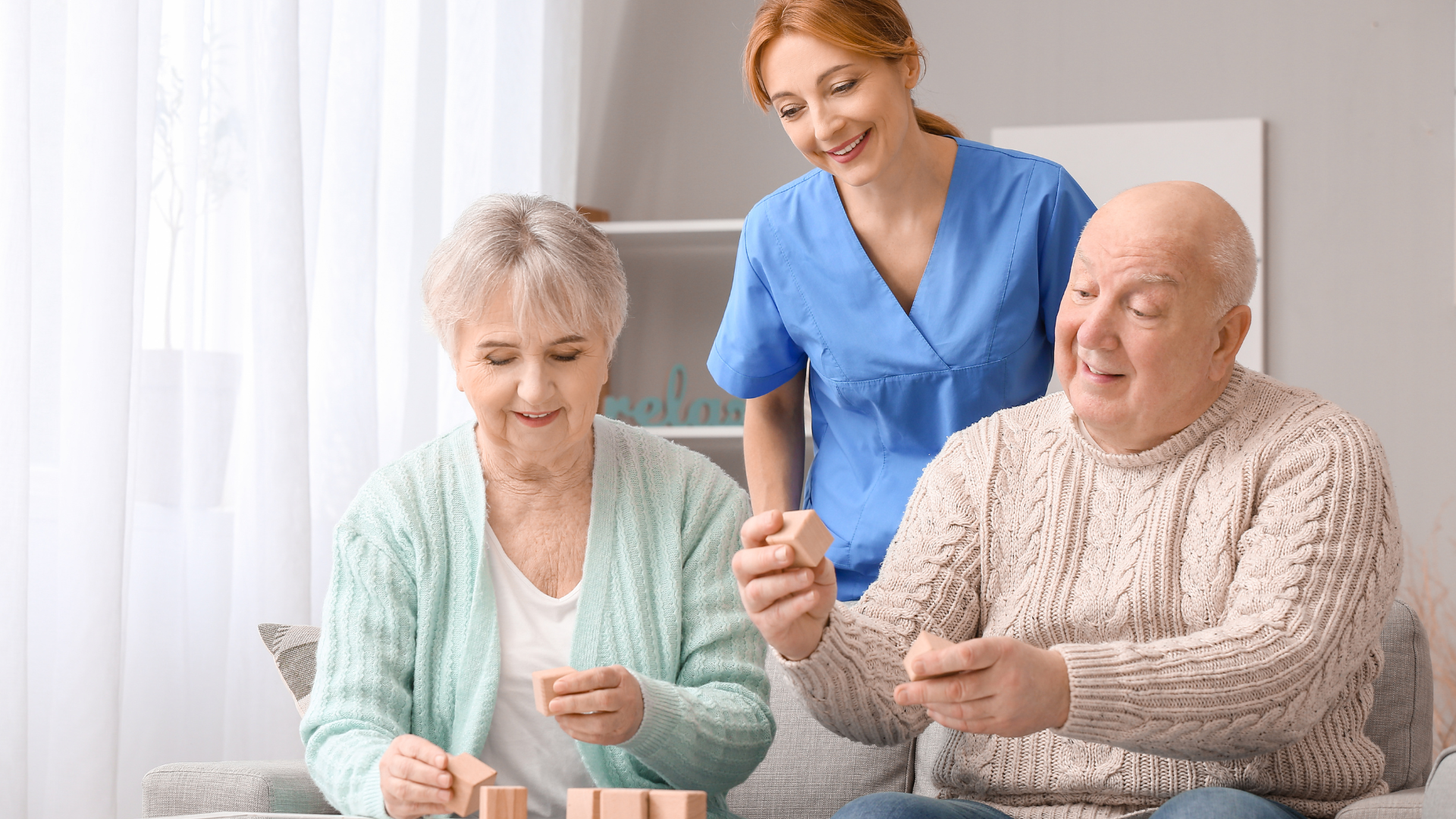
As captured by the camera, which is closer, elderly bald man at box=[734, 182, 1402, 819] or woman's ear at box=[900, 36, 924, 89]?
elderly bald man at box=[734, 182, 1402, 819]

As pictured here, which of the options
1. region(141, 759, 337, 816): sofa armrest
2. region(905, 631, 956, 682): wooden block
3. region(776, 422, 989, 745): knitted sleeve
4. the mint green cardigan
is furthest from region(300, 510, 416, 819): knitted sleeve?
region(905, 631, 956, 682): wooden block

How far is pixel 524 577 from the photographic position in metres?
1.39

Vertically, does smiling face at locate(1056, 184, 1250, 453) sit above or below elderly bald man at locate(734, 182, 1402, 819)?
above

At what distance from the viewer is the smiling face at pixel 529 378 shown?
1323 millimetres

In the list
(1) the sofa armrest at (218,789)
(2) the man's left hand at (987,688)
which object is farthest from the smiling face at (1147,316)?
(1) the sofa armrest at (218,789)

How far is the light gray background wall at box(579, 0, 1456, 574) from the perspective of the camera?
2.98 m

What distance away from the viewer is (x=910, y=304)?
1.77m

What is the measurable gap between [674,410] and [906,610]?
6.27 ft

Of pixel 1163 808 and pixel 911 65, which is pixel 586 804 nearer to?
pixel 1163 808

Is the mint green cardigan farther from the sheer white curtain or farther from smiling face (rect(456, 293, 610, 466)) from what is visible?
the sheer white curtain

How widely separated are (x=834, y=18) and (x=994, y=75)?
1715 millimetres

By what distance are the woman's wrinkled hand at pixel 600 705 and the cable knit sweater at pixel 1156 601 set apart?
0.15 metres

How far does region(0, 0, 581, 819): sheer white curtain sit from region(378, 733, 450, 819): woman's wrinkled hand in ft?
1.91

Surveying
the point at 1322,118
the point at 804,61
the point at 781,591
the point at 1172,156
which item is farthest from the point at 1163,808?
the point at 1322,118
